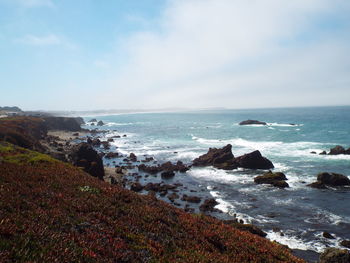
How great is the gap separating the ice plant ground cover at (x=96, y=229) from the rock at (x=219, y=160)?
3886 cm

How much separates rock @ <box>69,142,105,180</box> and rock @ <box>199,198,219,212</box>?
18694 millimetres

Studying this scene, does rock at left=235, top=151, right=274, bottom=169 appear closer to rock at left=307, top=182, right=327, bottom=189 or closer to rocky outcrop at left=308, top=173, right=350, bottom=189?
rocky outcrop at left=308, top=173, right=350, bottom=189

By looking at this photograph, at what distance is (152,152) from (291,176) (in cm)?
3843

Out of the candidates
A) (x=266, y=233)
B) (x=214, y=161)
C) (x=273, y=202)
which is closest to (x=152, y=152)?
(x=214, y=161)

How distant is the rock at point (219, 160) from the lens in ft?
170

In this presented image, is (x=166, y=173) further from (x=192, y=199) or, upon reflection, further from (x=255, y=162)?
(x=255, y=162)

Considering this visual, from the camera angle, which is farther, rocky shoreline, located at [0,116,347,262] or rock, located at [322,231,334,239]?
rocky shoreline, located at [0,116,347,262]

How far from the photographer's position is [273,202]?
105ft

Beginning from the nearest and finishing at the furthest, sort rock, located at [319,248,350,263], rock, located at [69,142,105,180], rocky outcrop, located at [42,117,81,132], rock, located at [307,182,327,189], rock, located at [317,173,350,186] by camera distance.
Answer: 1. rock, located at [319,248,350,263]
2. rock, located at [307,182,327,189]
3. rock, located at [317,173,350,186]
4. rock, located at [69,142,105,180]
5. rocky outcrop, located at [42,117,81,132]

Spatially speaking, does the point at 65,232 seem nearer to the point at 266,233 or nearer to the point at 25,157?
the point at 25,157

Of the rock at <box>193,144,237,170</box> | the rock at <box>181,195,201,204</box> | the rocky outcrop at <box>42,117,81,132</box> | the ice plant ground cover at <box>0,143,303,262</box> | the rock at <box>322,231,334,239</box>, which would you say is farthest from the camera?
the rocky outcrop at <box>42,117,81,132</box>

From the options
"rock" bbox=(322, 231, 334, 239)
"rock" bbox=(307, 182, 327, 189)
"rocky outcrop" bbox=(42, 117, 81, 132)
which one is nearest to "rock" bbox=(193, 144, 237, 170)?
"rock" bbox=(307, 182, 327, 189)

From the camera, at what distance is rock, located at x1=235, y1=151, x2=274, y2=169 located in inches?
1955

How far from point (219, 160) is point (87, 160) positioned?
92.6ft
